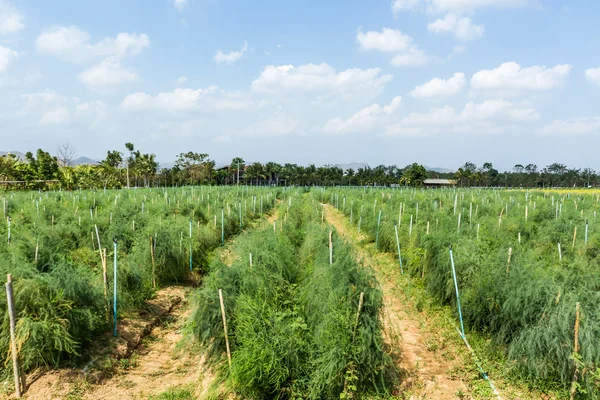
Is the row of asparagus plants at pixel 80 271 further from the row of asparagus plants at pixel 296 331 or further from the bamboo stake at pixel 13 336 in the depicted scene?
the row of asparagus plants at pixel 296 331

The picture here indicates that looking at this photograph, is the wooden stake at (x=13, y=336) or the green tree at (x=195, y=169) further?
the green tree at (x=195, y=169)

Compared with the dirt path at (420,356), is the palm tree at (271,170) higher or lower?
higher

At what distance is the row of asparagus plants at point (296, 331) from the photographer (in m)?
4.12

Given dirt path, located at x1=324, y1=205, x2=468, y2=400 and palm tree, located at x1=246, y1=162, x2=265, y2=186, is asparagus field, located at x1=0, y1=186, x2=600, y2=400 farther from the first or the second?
palm tree, located at x1=246, y1=162, x2=265, y2=186

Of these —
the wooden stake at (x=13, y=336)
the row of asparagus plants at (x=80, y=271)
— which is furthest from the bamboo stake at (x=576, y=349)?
the wooden stake at (x=13, y=336)

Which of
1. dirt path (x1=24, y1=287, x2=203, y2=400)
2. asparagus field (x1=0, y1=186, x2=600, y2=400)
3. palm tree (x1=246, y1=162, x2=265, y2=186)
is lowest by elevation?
dirt path (x1=24, y1=287, x2=203, y2=400)

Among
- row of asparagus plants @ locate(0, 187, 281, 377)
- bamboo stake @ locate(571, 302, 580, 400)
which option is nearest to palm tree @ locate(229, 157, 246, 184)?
row of asparagus plants @ locate(0, 187, 281, 377)

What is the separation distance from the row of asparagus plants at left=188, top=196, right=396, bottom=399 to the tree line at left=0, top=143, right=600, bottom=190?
1359 inches

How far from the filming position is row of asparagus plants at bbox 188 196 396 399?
4.12m

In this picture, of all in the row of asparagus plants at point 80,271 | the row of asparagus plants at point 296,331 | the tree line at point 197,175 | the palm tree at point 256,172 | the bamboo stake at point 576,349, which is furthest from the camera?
the palm tree at point 256,172

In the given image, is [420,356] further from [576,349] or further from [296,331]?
[296,331]

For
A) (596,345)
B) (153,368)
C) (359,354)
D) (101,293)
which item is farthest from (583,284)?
(101,293)

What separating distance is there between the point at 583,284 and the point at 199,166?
68.1m

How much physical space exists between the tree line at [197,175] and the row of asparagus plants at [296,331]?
34.5 metres
